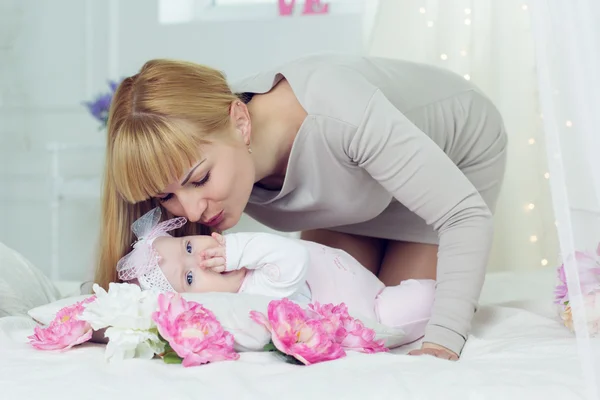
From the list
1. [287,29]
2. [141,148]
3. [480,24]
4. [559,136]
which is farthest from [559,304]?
[287,29]

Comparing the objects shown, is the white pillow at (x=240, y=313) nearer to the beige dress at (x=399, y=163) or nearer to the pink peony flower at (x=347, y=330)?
the pink peony flower at (x=347, y=330)

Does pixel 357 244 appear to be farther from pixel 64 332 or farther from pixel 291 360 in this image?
pixel 64 332

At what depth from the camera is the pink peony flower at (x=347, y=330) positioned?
1287 mm

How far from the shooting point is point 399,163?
1.48 metres

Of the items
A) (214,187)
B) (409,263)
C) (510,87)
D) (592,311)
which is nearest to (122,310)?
(214,187)

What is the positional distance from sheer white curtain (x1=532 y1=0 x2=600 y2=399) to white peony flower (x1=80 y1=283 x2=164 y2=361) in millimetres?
649

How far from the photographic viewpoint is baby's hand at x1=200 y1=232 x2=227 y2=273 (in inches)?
56.6

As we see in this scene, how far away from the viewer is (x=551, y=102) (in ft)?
3.19

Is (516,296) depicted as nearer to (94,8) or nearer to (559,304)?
(559,304)

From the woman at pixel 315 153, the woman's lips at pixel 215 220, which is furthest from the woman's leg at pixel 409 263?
the woman's lips at pixel 215 220

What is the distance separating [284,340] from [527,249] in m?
1.83

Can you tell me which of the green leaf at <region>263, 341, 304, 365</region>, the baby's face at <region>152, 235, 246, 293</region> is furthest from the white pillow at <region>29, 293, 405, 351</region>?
the baby's face at <region>152, 235, 246, 293</region>

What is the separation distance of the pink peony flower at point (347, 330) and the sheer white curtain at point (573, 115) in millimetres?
427

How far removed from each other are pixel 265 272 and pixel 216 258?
96mm
